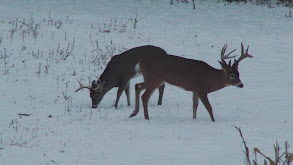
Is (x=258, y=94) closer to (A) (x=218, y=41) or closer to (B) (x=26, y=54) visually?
(A) (x=218, y=41)

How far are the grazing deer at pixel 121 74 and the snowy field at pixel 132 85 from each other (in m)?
0.33

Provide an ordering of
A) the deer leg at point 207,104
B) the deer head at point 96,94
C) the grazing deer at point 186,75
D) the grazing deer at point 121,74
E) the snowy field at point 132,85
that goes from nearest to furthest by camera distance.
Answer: the snowy field at point 132,85, the deer leg at point 207,104, the grazing deer at point 186,75, the grazing deer at point 121,74, the deer head at point 96,94

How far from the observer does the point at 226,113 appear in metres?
10.3

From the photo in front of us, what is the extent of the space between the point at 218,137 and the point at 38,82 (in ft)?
20.0

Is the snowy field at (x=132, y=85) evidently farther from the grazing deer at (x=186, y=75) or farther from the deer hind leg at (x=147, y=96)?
the grazing deer at (x=186, y=75)

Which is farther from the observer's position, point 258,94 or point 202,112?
point 258,94

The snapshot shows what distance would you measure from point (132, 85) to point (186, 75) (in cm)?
362

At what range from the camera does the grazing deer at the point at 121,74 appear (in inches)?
440

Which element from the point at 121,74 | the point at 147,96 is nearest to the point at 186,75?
the point at 147,96

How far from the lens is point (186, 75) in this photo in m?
9.71

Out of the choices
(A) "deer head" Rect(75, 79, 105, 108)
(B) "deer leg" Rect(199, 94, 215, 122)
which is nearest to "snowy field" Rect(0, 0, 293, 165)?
(B) "deer leg" Rect(199, 94, 215, 122)

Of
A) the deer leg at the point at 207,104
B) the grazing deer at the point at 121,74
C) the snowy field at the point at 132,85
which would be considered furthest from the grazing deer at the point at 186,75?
the grazing deer at the point at 121,74

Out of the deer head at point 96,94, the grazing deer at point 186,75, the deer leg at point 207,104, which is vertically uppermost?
the grazing deer at point 186,75

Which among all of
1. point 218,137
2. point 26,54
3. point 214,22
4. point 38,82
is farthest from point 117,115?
point 214,22
